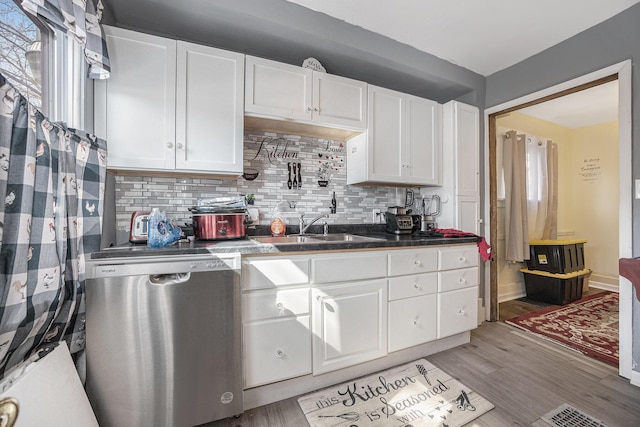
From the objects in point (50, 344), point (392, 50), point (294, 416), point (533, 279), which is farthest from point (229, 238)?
point (533, 279)

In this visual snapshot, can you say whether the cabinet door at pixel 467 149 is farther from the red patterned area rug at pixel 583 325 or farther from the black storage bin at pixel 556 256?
the black storage bin at pixel 556 256

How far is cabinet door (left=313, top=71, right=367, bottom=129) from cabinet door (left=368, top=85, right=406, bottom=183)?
11cm

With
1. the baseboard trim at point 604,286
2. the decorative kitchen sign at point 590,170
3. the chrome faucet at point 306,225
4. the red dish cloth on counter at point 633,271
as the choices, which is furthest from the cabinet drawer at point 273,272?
the decorative kitchen sign at point 590,170

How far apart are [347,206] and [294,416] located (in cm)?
164

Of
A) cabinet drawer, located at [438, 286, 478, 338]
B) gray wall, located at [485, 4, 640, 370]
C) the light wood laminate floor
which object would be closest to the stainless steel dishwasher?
the light wood laminate floor

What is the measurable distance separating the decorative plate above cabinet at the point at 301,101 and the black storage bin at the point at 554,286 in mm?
3140

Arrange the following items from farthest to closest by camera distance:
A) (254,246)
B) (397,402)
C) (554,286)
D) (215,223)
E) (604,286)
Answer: (604,286) → (554,286) → (215,223) → (397,402) → (254,246)

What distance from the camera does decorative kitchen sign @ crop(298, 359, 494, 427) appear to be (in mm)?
1388

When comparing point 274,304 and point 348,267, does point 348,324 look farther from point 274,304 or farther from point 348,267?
point 274,304

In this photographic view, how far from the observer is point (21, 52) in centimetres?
105

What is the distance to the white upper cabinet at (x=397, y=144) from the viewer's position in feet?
7.26

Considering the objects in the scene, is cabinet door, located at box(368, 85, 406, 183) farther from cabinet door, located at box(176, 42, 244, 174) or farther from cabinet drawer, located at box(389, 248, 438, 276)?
cabinet door, located at box(176, 42, 244, 174)

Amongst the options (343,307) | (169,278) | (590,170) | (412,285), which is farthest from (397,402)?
(590,170)

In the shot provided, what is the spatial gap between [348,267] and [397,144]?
1291mm
